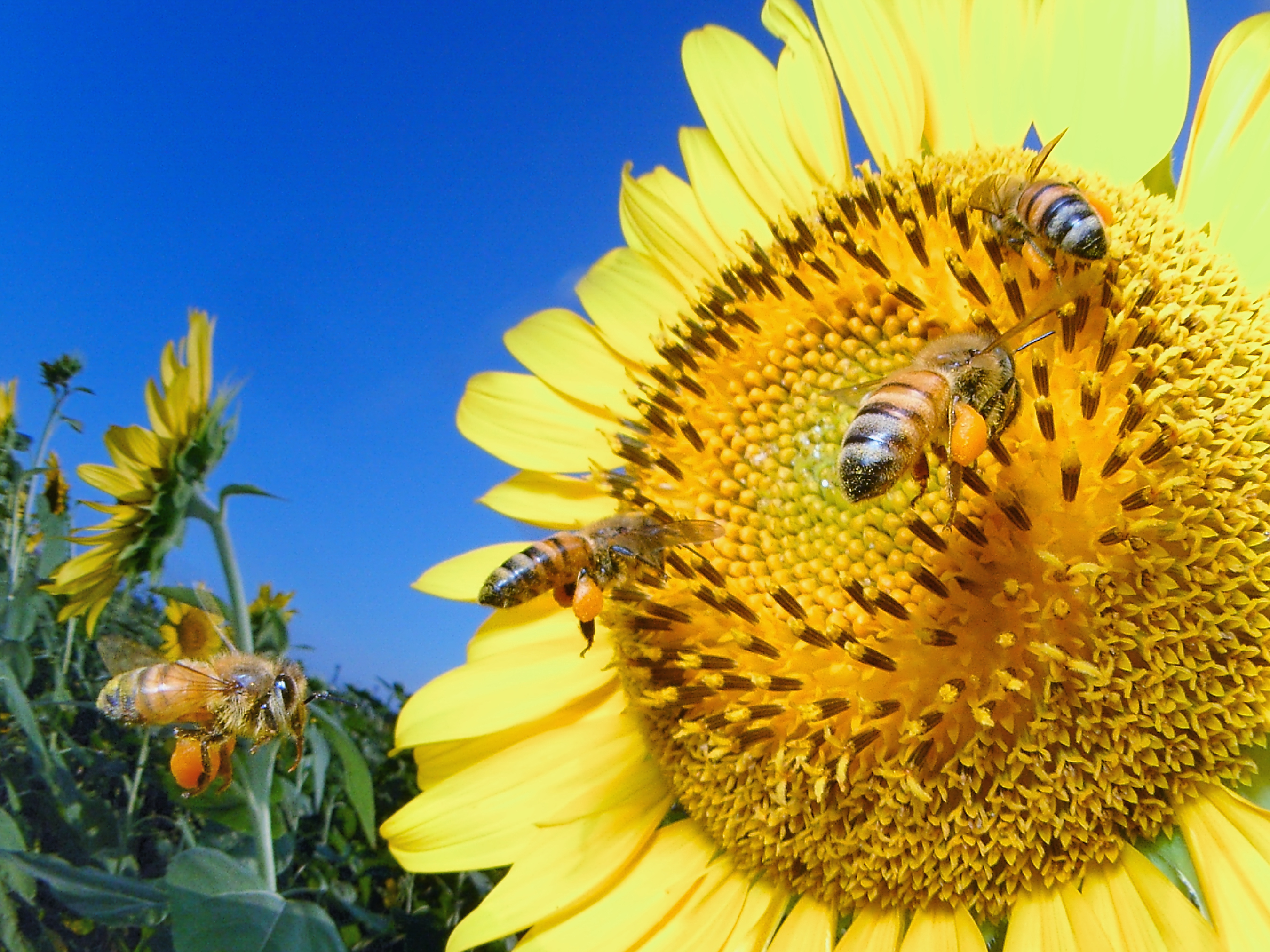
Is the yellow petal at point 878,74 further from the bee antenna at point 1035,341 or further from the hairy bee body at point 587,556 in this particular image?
the hairy bee body at point 587,556

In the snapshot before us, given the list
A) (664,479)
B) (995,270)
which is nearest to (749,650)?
(664,479)

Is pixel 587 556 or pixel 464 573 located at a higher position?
pixel 464 573

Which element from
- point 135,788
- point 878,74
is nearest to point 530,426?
point 878,74

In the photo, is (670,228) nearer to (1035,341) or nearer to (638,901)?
(1035,341)

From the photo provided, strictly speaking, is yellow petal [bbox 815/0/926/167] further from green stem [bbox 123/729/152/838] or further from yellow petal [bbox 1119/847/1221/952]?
green stem [bbox 123/729/152/838]

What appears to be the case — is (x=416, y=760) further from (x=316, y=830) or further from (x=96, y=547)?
(x=316, y=830)

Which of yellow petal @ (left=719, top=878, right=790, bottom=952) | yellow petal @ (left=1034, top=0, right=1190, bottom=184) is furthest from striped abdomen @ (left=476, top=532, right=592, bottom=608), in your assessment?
yellow petal @ (left=1034, top=0, right=1190, bottom=184)

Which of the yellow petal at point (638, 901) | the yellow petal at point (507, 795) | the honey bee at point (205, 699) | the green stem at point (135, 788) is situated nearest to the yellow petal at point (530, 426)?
the yellow petal at point (507, 795)
